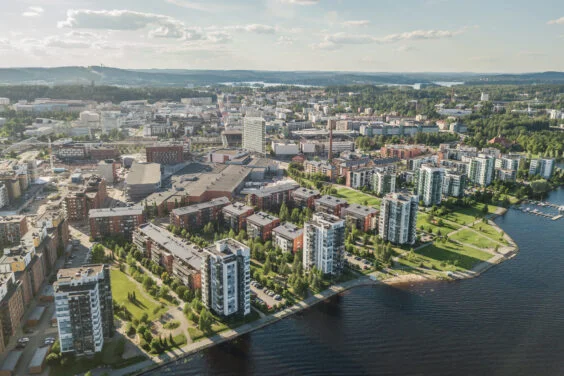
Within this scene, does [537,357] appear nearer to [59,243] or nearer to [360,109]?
[59,243]

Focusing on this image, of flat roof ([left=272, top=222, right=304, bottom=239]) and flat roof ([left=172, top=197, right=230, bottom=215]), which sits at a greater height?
flat roof ([left=172, top=197, right=230, bottom=215])

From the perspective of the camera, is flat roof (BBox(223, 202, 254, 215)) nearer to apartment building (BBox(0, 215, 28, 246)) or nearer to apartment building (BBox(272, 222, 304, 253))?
apartment building (BBox(272, 222, 304, 253))

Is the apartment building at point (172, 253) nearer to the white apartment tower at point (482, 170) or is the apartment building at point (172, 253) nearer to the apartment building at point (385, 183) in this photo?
the apartment building at point (385, 183)

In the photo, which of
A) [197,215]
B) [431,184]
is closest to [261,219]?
[197,215]

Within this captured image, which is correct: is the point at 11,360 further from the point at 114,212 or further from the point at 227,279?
the point at 114,212

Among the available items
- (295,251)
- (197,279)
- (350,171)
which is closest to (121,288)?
(197,279)

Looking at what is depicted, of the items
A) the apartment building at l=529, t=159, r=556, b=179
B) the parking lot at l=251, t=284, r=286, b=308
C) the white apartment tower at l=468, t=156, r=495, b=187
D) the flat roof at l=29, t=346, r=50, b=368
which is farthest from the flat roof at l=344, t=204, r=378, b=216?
the apartment building at l=529, t=159, r=556, b=179
